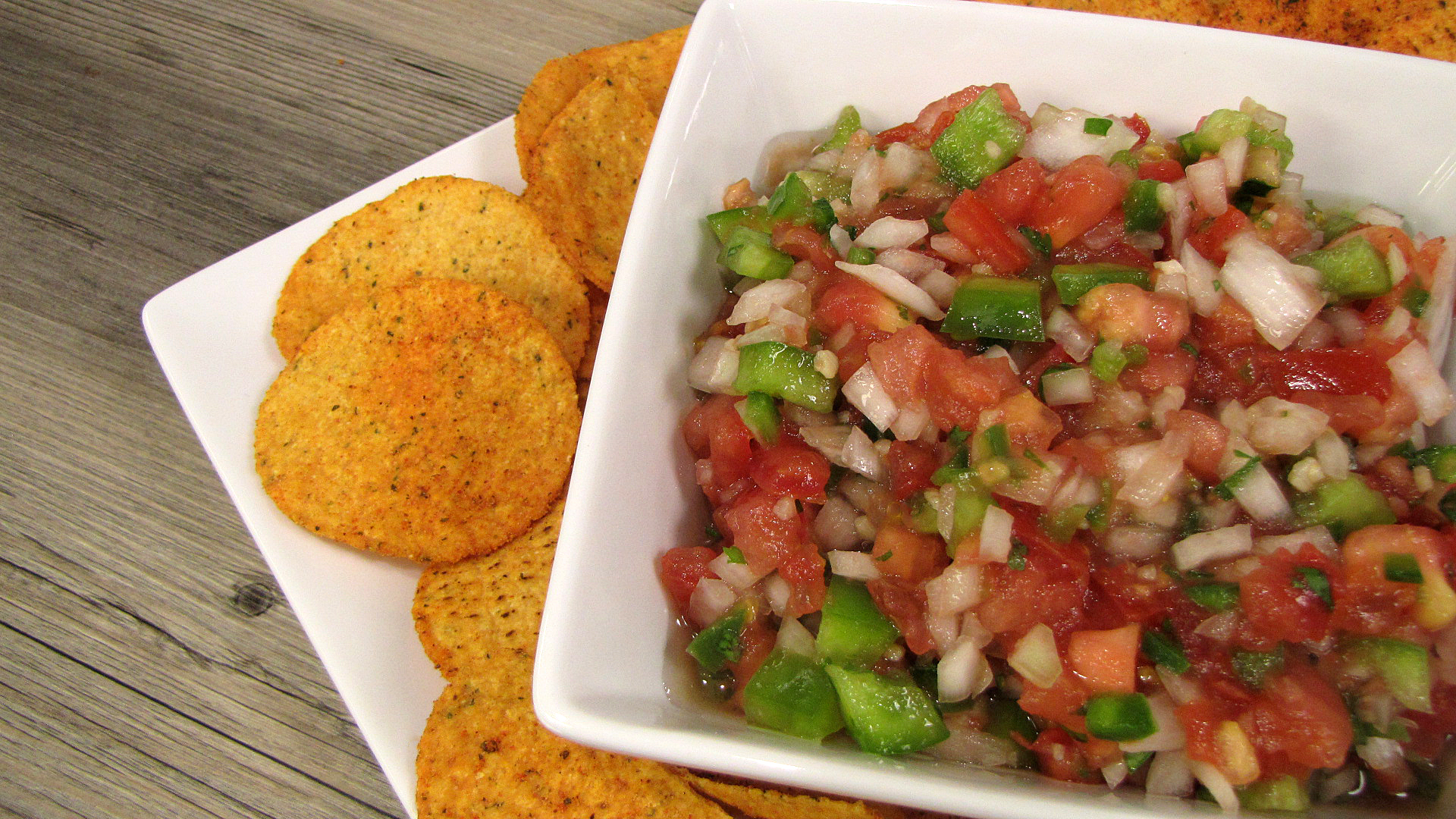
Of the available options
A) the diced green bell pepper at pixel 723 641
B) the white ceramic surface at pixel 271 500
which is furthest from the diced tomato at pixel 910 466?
the white ceramic surface at pixel 271 500

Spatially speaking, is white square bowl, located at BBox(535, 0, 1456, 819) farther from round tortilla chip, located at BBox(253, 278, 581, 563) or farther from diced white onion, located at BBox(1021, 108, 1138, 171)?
round tortilla chip, located at BBox(253, 278, 581, 563)

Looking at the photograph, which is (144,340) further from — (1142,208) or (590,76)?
(1142,208)

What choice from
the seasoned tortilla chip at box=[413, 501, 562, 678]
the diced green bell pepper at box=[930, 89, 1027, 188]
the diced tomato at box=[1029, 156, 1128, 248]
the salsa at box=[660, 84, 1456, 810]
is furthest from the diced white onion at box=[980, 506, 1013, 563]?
the seasoned tortilla chip at box=[413, 501, 562, 678]

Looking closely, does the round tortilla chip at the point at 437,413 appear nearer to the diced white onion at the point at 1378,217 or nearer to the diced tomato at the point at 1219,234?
the diced tomato at the point at 1219,234

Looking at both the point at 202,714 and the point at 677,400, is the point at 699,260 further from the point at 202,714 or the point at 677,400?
the point at 202,714

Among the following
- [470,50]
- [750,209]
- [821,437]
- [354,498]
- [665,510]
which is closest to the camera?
[821,437]

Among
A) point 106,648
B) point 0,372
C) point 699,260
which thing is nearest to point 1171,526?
point 699,260

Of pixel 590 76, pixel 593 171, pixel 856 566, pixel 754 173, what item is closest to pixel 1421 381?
pixel 856 566
